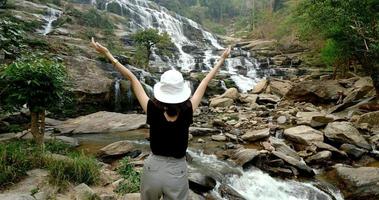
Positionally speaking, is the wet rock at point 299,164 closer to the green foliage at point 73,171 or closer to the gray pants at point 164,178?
the green foliage at point 73,171

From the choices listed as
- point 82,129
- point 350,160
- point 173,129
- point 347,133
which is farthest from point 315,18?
point 173,129

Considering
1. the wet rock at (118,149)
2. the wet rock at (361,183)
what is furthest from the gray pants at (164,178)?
the wet rock at (118,149)

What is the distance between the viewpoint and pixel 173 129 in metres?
2.60

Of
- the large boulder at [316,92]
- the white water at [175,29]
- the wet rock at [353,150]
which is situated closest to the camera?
the wet rock at [353,150]

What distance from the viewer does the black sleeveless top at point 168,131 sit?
2.60m

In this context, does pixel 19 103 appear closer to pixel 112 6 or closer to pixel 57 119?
pixel 57 119

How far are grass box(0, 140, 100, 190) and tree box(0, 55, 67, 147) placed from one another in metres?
1.00

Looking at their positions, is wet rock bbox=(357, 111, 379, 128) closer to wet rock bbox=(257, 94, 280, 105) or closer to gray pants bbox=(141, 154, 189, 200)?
wet rock bbox=(257, 94, 280, 105)

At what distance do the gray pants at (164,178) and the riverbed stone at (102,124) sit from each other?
9.55 meters

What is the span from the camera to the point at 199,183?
642 cm

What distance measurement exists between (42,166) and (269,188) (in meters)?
4.34

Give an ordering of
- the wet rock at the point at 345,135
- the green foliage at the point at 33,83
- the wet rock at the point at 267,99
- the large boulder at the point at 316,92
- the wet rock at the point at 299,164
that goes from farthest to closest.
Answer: the wet rock at the point at 267,99 → the large boulder at the point at 316,92 → the wet rock at the point at 345,135 → the wet rock at the point at 299,164 → the green foliage at the point at 33,83

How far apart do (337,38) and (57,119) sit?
1232 cm

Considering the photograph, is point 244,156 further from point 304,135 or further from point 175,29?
point 175,29
